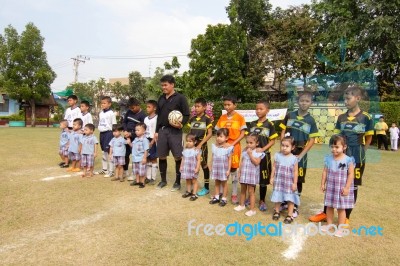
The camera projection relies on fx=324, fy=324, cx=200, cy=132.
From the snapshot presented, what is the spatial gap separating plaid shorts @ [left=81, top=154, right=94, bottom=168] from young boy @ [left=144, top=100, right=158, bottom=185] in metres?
1.43

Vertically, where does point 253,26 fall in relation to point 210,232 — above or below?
above

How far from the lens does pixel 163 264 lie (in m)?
3.01

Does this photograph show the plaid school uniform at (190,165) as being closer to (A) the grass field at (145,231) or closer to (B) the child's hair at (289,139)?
(A) the grass field at (145,231)

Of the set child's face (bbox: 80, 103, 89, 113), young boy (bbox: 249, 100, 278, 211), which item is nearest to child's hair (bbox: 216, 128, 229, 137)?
Answer: young boy (bbox: 249, 100, 278, 211)

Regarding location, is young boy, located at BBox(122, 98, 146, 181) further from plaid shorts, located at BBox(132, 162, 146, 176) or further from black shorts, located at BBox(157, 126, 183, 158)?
black shorts, located at BBox(157, 126, 183, 158)

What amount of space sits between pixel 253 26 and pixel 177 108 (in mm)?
20392

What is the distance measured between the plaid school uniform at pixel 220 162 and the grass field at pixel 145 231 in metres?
0.47

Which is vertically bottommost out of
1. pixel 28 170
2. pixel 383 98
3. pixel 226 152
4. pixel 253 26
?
pixel 28 170

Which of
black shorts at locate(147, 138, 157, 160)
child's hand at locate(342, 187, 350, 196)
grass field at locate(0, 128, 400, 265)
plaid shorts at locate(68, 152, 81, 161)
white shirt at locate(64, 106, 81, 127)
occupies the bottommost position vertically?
grass field at locate(0, 128, 400, 265)

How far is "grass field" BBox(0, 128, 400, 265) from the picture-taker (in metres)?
3.17

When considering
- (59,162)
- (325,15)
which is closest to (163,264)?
(59,162)

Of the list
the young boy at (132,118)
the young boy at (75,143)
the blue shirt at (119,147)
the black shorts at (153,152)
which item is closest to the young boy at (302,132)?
the black shorts at (153,152)

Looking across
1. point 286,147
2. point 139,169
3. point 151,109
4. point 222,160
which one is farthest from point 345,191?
point 151,109

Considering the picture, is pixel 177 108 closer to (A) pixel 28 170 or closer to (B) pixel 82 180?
(B) pixel 82 180
